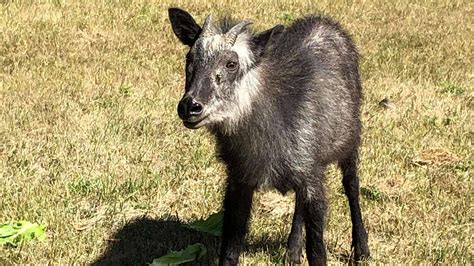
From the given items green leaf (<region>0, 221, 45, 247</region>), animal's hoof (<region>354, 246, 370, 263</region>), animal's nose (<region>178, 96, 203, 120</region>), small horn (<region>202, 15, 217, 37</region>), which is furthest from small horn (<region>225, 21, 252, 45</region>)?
green leaf (<region>0, 221, 45, 247</region>)

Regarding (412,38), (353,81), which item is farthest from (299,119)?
(412,38)

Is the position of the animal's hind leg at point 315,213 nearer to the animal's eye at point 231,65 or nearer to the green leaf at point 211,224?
the animal's eye at point 231,65

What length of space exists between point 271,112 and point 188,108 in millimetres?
1084

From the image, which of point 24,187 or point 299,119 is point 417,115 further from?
point 24,187

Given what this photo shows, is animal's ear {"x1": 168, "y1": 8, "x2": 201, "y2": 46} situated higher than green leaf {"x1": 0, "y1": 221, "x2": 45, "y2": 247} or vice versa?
animal's ear {"x1": 168, "y1": 8, "x2": 201, "y2": 46}

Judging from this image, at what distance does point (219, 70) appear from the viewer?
5.07m

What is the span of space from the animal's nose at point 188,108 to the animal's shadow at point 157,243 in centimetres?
227

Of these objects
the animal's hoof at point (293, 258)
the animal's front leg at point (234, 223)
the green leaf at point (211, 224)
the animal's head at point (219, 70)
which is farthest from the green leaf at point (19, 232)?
the animal's head at point (219, 70)

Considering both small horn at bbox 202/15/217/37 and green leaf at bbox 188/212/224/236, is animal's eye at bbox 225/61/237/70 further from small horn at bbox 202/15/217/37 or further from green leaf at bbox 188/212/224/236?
green leaf at bbox 188/212/224/236

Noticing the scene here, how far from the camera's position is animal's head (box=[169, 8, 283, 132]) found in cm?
487

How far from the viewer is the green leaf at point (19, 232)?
649 centimetres

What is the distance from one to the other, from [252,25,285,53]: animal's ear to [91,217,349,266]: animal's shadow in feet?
7.57

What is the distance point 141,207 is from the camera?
7.56 meters

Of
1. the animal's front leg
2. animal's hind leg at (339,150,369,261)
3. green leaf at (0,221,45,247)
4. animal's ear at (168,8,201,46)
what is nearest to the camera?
animal's ear at (168,8,201,46)
